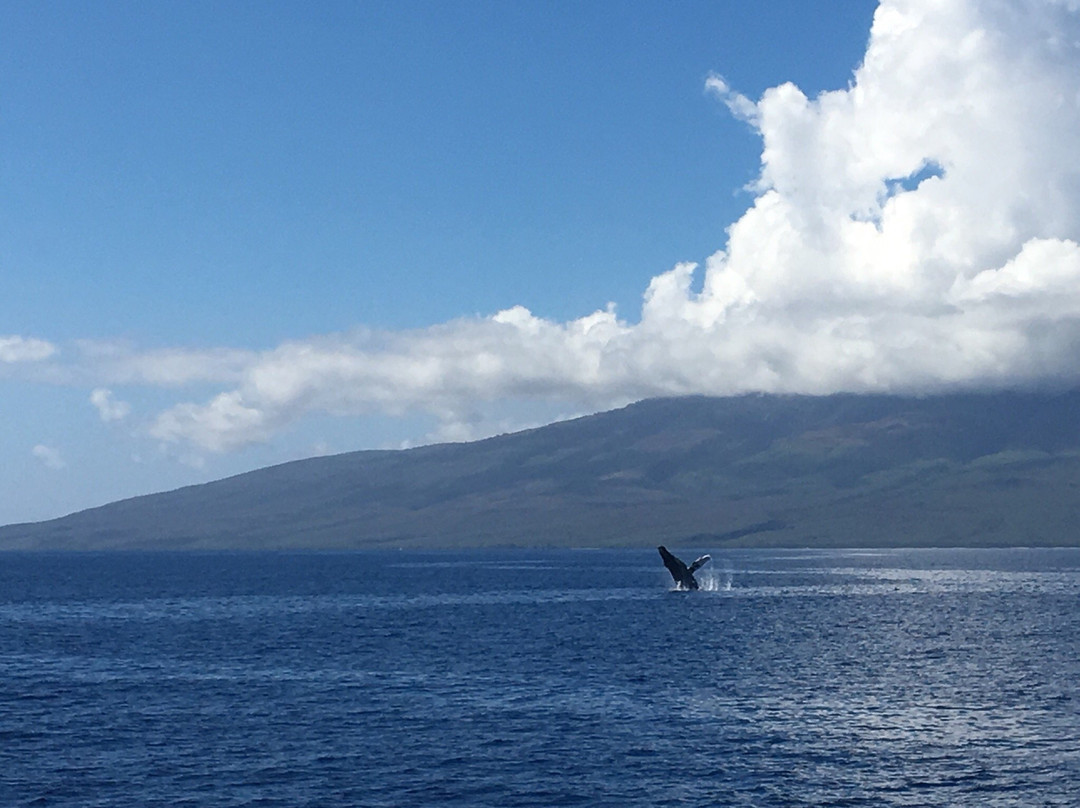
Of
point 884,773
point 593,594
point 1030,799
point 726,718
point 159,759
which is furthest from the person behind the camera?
point 593,594

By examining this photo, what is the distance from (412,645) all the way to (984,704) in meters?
49.2

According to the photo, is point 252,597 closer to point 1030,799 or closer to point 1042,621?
point 1042,621

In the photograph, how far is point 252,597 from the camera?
184375 millimetres

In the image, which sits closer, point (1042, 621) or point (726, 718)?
point (726, 718)

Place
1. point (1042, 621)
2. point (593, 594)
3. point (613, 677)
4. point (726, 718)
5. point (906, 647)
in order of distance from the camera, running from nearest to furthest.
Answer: point (726, 718) → point (613, 677) → point (906, 647) → point (1042, 621) → point (593, 594)

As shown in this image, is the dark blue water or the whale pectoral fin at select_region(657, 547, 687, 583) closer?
the dark blue water

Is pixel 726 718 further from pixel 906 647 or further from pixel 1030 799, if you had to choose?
pixel 906 647

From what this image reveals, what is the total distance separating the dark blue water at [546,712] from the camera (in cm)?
5256

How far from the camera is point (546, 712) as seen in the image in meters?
69.5

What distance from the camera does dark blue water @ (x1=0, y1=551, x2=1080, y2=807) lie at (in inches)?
2069

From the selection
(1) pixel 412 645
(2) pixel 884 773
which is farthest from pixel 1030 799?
(1) pixel 412 645

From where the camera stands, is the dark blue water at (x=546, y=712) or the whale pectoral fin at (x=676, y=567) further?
the whale pectoral fin at (x=676, y=567)

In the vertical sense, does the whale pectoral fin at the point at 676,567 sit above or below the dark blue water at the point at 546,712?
above

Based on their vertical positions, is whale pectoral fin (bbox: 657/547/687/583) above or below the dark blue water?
above
